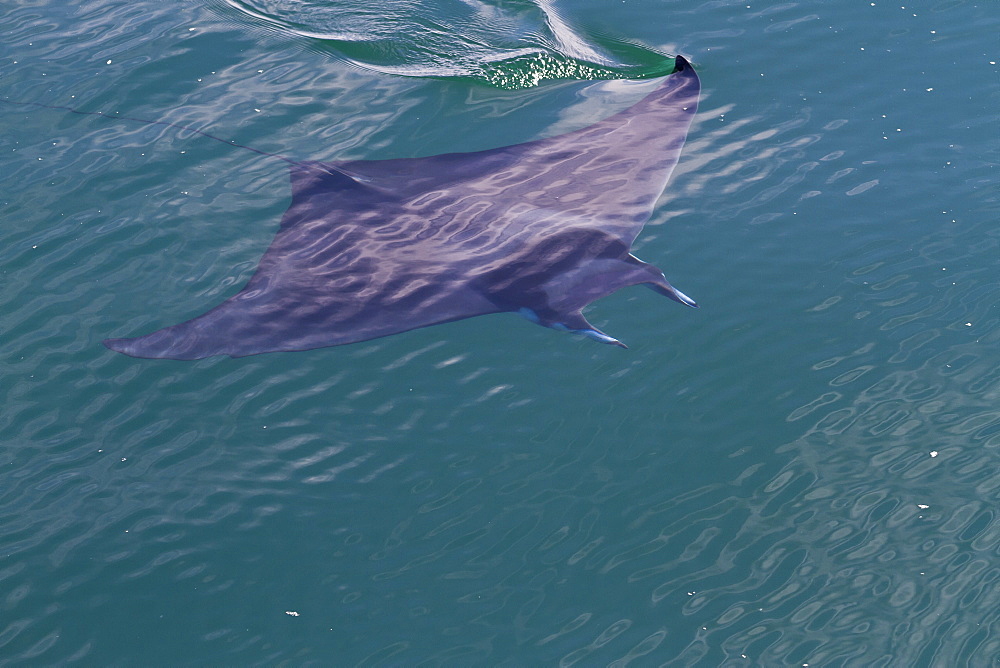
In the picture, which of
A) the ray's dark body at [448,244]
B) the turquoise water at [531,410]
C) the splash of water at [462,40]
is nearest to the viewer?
the turquoise water at [531,410]

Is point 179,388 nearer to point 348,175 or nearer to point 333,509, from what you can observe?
point 333,509

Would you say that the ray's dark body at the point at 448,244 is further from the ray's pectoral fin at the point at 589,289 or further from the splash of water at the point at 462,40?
the splash of water at the point at 462,40

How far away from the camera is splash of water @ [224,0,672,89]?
8.58m

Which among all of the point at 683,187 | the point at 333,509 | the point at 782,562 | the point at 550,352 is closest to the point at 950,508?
the point at 782,562

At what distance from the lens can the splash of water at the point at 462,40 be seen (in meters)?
8.58

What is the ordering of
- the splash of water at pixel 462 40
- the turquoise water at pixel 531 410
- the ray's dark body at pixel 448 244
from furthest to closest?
the splash of water at pixel 462 40 → the ray's dark body at pixel 448 244 → the turquoise water at pixel 531 410

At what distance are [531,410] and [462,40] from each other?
510 centimetres

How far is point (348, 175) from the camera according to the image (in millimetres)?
7023

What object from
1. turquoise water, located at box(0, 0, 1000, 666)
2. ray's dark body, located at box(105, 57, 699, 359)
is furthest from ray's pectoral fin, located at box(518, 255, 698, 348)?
turquoise water, located at box(0, 0, 1000, 666)

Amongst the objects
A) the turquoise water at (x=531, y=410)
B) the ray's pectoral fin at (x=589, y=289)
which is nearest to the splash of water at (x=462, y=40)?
the turquoise water at (x=531, y=410)

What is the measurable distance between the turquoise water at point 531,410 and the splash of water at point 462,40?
33 centimetres

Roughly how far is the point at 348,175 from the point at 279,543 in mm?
3278

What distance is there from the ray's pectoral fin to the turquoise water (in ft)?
0.48

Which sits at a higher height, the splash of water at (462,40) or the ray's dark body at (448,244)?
the splash of water at (462,40)
